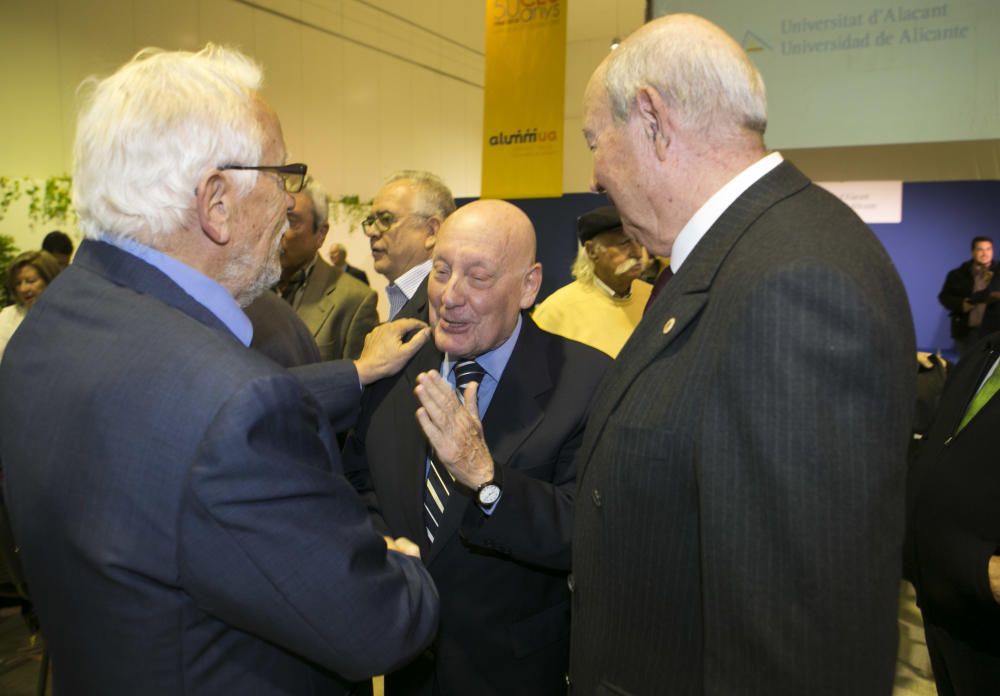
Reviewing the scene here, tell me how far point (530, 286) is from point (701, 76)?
0.90m

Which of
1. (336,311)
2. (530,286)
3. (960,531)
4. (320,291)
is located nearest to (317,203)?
(320,291)

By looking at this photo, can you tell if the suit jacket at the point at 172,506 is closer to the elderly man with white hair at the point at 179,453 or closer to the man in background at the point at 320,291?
the elderly man with white hair at the point at 179,453

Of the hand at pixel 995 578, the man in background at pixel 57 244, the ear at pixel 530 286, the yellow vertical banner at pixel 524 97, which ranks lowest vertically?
the hand at pixel 995 578

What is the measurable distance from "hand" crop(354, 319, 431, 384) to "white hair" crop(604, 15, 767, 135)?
104cm

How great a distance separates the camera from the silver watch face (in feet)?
5.28

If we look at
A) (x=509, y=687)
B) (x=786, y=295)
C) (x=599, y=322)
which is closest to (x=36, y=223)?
(x=599, y=322)

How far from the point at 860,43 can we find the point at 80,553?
13.5ft

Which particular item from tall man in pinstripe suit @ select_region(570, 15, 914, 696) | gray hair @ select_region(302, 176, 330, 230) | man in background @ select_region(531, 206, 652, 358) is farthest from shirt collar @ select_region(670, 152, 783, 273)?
gray hair @ select_region(302, 176, 330, 230)

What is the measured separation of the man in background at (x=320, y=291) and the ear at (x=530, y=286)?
6.13 feet

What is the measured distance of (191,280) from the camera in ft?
4.00

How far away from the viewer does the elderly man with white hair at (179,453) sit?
1.01 m

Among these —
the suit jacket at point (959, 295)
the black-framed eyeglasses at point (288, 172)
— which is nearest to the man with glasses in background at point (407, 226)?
the black-framed eyeglasses at point (288, 172)

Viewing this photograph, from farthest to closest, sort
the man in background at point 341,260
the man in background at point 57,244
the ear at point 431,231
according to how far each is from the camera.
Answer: the man in background at point 341,260 < the man in background at point 57,244 < the ear at point 431,231

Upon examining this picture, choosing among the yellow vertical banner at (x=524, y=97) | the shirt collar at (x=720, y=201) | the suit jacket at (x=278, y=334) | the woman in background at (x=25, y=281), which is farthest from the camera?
the yellow vertical banner at (x=524, y=97)
